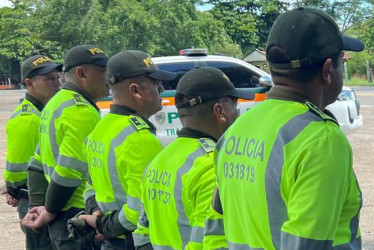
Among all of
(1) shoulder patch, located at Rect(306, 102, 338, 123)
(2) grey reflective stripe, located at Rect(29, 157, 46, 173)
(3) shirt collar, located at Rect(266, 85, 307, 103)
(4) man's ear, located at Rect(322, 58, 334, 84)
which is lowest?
(2) grey reflective stripe, located at Rect(29, 157, 46, 173)

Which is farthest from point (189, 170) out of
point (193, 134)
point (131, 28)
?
point (131, 28)

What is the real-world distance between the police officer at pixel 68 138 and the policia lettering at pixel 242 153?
1919 millimetres

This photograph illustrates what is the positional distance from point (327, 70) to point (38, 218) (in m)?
2.62

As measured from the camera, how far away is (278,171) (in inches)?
77.9

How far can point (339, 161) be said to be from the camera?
1889mm

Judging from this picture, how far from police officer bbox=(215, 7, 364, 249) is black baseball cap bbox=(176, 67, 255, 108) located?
738mm

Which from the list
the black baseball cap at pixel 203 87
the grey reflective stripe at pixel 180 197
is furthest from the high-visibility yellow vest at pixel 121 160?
the grey reflective stripe at pixel 180 197

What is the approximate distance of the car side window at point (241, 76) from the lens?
11773 millimetres

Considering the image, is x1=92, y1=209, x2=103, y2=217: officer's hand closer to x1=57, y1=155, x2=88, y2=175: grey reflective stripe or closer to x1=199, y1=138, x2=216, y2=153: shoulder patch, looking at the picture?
x1=57, y1=155, x2=88, y2=175: grey reflective stripe

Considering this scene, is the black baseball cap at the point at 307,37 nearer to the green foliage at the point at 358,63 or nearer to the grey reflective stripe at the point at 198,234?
the grey reflective stripe at the point at 198,234

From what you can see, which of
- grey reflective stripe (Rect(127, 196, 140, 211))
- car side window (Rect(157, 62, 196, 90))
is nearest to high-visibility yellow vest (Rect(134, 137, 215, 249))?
grey reflective stripe (Rect(127, 196, 140, 211))

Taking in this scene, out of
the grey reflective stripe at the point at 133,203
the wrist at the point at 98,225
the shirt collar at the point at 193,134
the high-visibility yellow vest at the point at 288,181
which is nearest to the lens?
the high-visibility yellow vest at the point at 288,181

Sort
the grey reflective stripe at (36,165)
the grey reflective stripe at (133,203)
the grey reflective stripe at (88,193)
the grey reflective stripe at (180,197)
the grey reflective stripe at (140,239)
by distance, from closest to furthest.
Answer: the grey reflective stripe at (180,197) < the grey reflective stripe at (140,239) < the grey reflective stripe at (133,203) < the grey reflective stripe at (88,193) < the grey reflective stripe at (36,165)

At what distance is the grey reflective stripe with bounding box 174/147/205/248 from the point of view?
276cm
